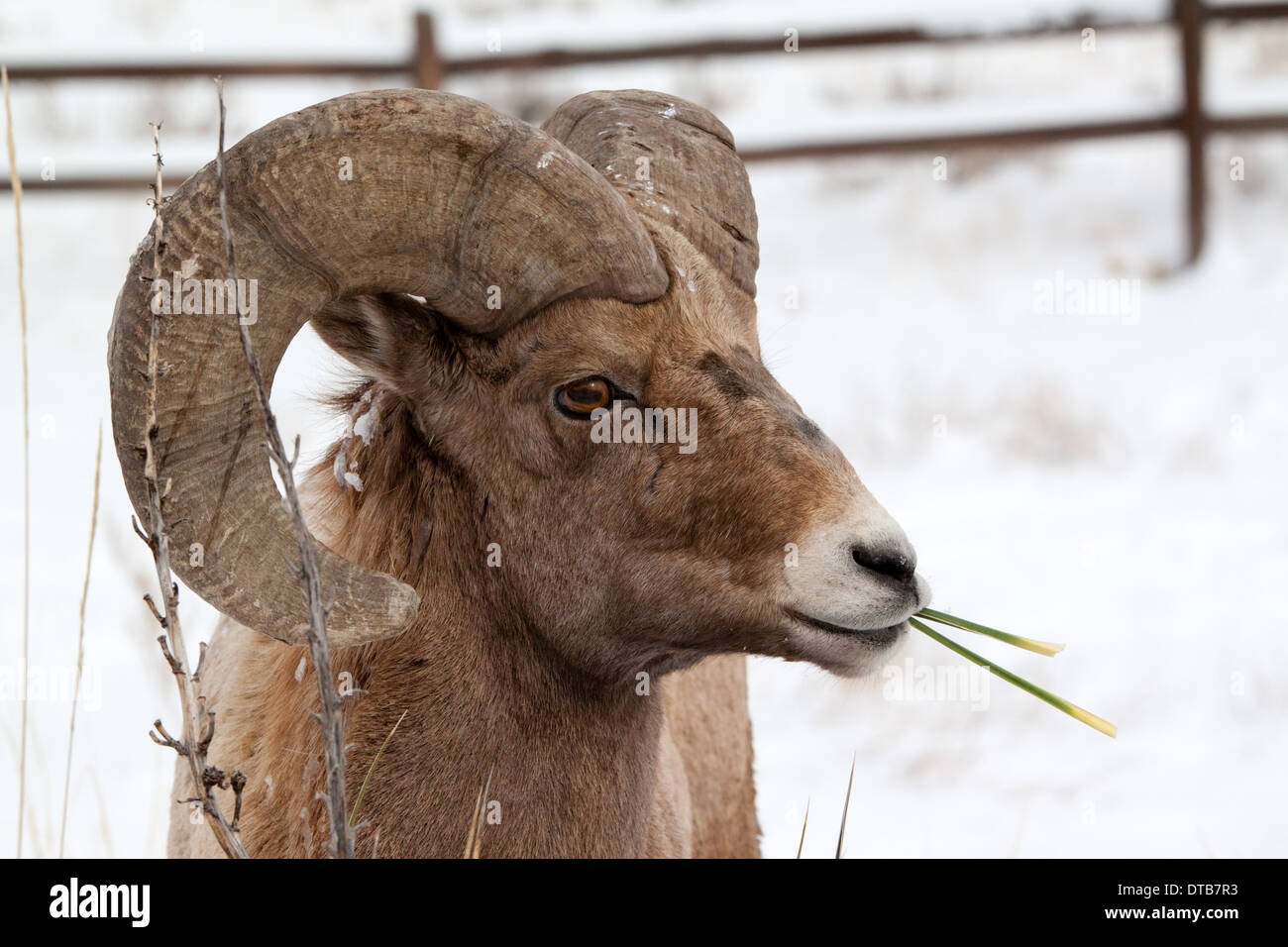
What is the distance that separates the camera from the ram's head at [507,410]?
260cm

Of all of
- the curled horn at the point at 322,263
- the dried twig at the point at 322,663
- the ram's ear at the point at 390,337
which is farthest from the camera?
the ram's ear at the point at 390,337

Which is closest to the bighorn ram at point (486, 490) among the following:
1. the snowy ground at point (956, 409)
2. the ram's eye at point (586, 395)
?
the ram's eye at point (586, 395)

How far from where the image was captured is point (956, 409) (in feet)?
38.0

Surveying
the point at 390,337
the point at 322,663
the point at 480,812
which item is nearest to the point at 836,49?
the point at 390,337

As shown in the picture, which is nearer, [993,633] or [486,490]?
[993,633]

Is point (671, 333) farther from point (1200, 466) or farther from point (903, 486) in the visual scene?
point (1200, 466)

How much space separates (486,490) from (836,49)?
10978 mm

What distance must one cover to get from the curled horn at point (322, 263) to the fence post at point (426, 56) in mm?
10552

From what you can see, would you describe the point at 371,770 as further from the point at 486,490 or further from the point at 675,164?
the point at 675,164

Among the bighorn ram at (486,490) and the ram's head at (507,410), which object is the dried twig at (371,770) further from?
the ram's head at (507,410)

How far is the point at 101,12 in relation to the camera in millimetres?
20094

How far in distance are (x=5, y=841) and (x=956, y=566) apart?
6146 mm
